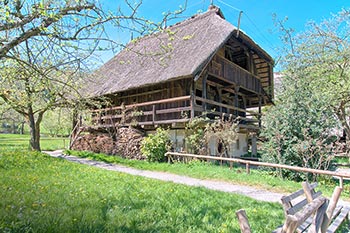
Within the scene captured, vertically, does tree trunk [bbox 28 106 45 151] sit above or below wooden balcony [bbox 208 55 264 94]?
below

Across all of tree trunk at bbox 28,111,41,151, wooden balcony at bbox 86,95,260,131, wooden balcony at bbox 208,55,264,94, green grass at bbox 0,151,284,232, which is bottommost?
green grass at bbox 0,151,284,232

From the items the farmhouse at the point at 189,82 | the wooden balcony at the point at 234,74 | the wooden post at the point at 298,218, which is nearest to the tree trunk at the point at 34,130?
the farmhouse at the point at 189,82

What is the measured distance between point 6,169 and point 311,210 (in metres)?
8.27

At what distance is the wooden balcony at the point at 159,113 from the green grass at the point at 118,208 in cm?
578

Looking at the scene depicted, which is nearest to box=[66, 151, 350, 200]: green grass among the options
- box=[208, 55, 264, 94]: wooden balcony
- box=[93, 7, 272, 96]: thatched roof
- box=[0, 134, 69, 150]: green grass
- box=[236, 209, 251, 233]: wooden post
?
box=[93, 7, 272, 96]: thatched roof

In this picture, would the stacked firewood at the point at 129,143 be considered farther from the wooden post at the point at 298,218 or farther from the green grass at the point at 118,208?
the wooden post at the point at 298,218

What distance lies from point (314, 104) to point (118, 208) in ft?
27.9

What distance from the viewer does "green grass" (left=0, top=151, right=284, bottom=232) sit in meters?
3.46

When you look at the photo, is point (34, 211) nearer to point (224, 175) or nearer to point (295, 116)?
point (224, 175)

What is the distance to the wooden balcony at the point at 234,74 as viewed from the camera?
1354cm

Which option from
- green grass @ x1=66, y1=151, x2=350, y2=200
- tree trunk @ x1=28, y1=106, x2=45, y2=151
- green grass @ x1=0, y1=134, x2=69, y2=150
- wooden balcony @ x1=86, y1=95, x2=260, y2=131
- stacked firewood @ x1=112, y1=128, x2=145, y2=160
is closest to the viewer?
green grass @ x1=66, y1=151, x2=350, y2=200

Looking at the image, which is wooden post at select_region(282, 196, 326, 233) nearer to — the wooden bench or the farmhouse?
the wooden bench

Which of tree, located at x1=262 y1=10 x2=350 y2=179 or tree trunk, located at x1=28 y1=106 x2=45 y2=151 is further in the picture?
tree trunk, located at x1=28 y1=106 x2=45 y2=151

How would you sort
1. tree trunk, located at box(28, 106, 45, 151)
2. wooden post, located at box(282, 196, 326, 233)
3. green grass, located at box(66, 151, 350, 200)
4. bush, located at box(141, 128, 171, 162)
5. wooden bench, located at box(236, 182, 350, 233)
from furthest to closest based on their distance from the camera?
tree trunk, located at box(28, 106, 45, 151)
bush, located at box(141, 128, 171, 162)
green grass, located at box(66, 151, 350, 200)
wooden bench, located at box(236, 182, 350, 233)
wooden post, located at box(282, 196, 326, 233)
